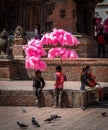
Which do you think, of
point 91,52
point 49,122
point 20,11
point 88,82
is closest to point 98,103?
point 88,82

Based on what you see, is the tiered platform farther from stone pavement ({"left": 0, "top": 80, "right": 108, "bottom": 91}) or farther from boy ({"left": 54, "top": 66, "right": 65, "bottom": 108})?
stone pavement ({"left": 0, "top": 80, "right": 108, "bottom": 91})

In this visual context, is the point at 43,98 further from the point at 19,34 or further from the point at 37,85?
the point at 19,34

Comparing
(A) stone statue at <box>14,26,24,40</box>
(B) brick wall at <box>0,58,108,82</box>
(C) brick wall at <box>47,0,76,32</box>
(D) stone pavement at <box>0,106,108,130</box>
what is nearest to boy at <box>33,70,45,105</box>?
(D) stone pavement at <box>0,106,108,130</box>

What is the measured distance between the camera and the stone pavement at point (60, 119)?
43.7 ft

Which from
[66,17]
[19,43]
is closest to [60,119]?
[19,43]

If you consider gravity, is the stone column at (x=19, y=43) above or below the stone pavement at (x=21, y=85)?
above

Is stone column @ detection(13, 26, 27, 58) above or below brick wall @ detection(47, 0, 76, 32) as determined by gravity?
below

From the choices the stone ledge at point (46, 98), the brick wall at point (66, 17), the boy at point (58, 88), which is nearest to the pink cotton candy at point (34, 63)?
the stone ledge at point (46, 98)

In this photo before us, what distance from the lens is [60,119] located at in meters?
Result: 14.6

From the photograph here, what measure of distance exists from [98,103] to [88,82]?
2.42 ft

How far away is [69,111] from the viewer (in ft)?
53.8

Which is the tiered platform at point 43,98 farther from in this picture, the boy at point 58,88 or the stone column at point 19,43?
the stone column at point 19,43

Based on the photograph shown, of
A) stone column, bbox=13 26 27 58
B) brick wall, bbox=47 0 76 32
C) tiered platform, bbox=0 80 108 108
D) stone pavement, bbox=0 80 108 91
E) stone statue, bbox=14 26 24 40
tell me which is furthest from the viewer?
brick wall, bbox=47 0 76 32

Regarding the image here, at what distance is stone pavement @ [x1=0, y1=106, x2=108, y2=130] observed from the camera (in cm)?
1333
